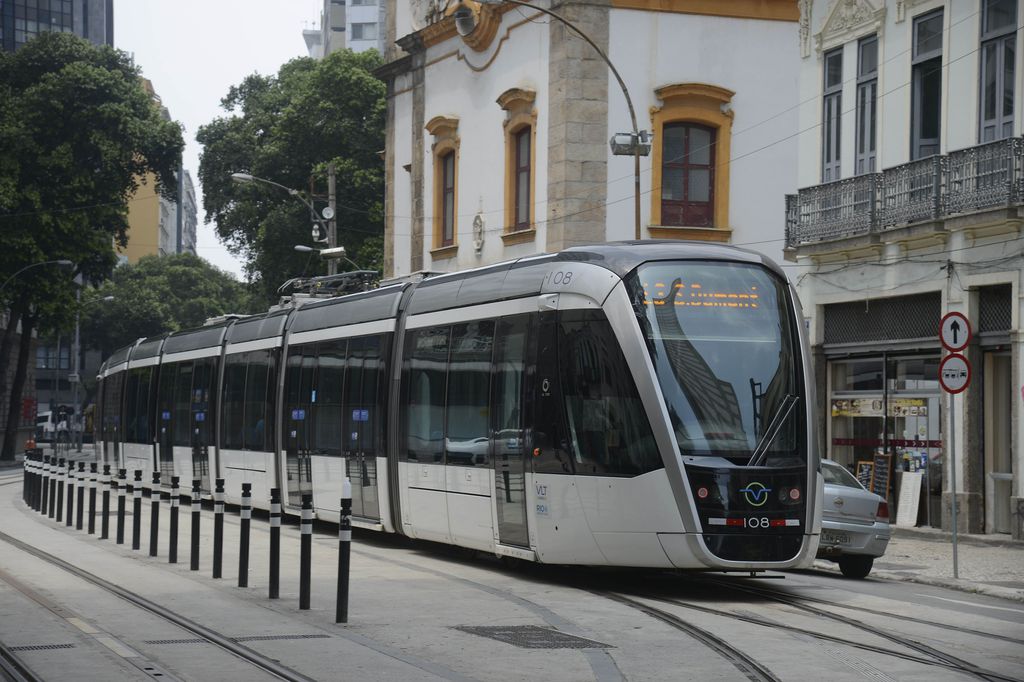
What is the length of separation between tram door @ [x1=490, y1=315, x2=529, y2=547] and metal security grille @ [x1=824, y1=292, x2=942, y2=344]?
34.1 feet

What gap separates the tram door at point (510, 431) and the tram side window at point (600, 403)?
2.91 feet

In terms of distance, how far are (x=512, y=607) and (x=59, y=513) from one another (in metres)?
13.3

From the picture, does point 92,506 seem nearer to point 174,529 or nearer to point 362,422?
point 362,422

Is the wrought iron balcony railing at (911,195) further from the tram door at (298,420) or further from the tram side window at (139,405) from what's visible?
the tram side window at (139,405)

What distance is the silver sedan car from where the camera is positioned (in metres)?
17.8

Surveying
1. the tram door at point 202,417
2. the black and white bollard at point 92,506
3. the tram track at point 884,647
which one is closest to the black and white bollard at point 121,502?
the black and white bollard at point 92,506

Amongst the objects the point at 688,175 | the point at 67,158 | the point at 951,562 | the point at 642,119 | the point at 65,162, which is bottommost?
the point at 951,562

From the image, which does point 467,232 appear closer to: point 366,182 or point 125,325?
point 366,182

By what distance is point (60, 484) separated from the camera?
24.9 m

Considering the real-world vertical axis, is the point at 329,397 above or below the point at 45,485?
above

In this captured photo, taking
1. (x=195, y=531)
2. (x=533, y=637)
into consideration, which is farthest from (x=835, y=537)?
(x=533, y=637)

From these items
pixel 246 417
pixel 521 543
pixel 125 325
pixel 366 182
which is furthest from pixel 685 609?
pixel 125 325

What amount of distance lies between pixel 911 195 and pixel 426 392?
9.69m

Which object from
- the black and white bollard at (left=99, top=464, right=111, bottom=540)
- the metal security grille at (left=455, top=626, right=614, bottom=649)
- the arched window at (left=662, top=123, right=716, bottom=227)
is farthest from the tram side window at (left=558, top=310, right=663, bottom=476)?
the arched window at (left=662, top=123, right=716, bottom=227)
